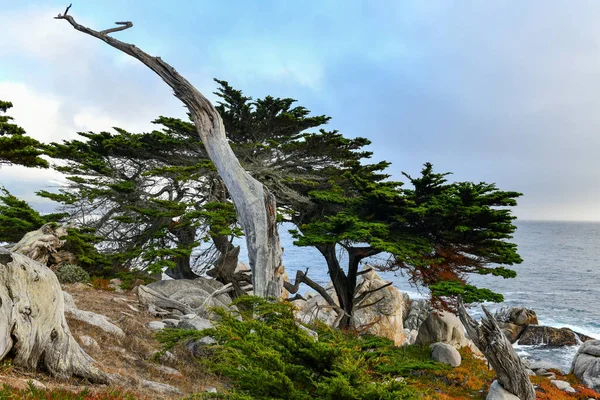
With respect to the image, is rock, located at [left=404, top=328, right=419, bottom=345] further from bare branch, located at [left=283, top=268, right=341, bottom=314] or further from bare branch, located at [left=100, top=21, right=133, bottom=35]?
bare branch, located at [left=100, top=21, right=133, bottom=35]

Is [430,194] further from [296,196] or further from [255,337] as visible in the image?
[255,337]

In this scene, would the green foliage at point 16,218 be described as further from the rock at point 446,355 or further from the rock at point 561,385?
the rock at point 561,385

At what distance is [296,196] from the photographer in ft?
42.9

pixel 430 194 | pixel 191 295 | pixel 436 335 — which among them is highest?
pixel 430 194

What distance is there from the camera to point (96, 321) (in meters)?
7.74

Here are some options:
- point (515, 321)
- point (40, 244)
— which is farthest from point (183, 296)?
point (515, 321)

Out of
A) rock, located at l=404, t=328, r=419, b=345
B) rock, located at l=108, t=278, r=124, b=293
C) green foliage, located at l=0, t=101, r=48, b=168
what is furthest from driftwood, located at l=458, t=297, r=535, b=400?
rock, located at l=404, t=328, r=419, b=345

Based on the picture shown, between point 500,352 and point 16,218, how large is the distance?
13.9 meters

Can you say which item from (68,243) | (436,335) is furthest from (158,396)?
(436,335)

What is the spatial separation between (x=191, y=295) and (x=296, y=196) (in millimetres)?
4480

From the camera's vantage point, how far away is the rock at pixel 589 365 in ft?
49.5

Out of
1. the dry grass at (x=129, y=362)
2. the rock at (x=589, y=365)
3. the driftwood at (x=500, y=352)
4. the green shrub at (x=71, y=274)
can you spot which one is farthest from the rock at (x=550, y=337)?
the green shrub at (x=71, y=274)

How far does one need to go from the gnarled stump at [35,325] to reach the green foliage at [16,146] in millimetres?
1614

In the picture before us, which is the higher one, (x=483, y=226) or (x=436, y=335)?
(x=483, y=226)
